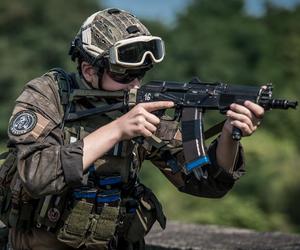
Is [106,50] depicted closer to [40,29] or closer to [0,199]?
[0,199]

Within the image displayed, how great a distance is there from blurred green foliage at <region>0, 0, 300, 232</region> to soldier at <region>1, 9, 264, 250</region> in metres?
30.2

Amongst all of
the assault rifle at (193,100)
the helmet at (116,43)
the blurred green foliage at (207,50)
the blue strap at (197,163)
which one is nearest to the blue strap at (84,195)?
the assault rifle at (193,100)

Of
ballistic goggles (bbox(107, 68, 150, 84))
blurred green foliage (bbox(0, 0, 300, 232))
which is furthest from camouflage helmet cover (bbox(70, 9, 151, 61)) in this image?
blurred green foliage (bbox(0, 0, 300, 232))

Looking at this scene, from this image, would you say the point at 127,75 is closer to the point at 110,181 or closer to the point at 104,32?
the point at 104,32

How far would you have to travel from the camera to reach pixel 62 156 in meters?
4.27

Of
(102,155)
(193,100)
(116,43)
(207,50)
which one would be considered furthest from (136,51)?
(207,50)

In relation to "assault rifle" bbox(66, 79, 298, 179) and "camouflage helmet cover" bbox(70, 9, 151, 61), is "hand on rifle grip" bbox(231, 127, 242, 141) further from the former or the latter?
"camouflage helmet cover" bbox(70, 9, 151, 61)

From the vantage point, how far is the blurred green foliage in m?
48.8

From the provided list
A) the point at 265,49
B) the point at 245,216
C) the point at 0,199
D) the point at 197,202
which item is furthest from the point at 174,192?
the point at 265,49

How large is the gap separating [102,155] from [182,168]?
650 mm

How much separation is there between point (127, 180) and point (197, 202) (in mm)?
25289

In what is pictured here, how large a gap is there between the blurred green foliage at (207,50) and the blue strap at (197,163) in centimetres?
3051

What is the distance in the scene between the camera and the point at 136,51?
456cm

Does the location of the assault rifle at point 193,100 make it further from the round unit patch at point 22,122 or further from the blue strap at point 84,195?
the blue strap at point 84,195
